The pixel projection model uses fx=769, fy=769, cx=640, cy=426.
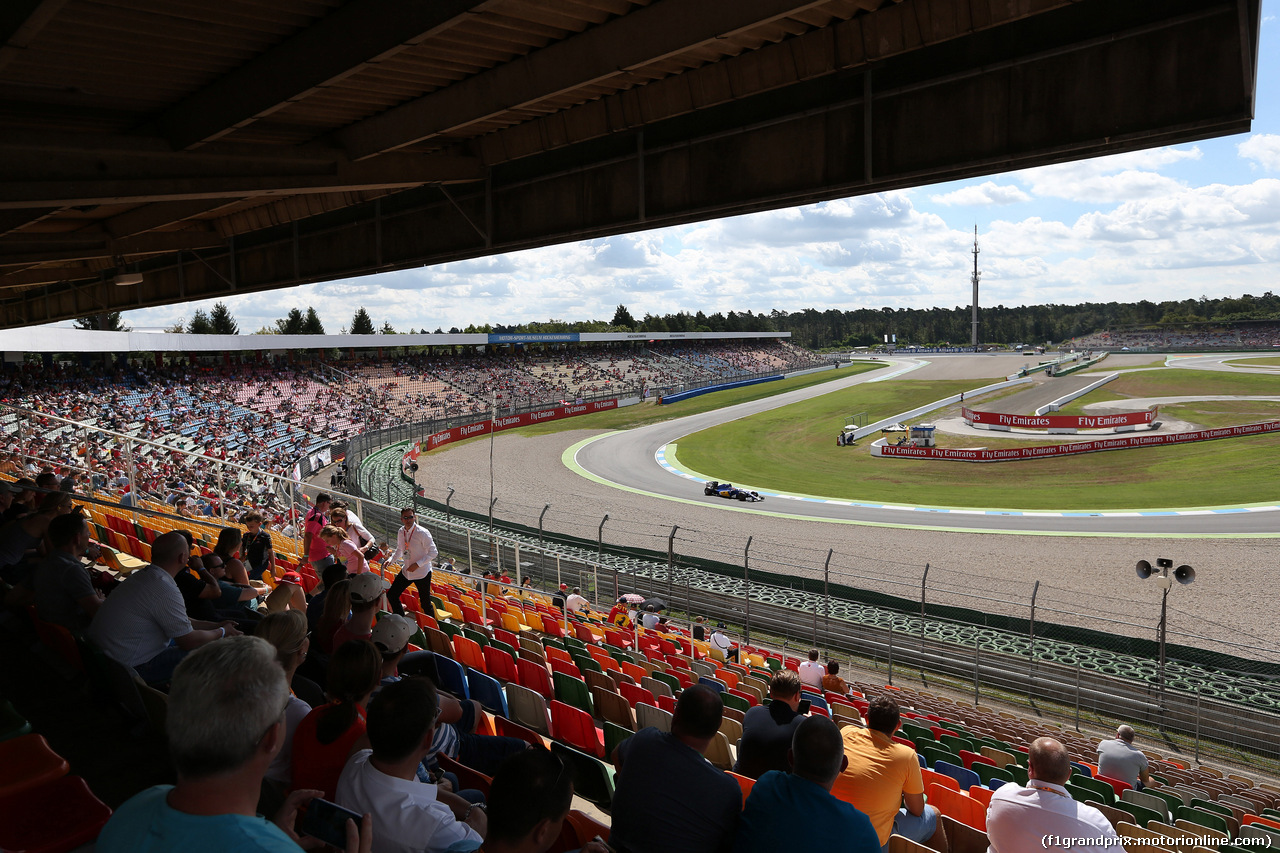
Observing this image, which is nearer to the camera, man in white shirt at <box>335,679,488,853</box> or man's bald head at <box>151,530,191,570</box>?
man in white shirt at <box>335,679,488,853</box>

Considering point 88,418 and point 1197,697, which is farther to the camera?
point 88,418

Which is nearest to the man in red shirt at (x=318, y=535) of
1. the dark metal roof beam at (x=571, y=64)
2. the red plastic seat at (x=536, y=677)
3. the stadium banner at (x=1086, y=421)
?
the red plastic seat at (x=536, y=677)

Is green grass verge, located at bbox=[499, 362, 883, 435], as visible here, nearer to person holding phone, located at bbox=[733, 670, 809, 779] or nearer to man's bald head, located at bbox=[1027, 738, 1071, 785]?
person holding phone, located at bbox=[733, 670, 809, 779]

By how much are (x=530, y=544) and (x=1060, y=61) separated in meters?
18.0

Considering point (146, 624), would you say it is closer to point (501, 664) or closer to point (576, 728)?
point (576, 728)

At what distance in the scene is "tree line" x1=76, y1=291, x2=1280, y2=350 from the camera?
428ft

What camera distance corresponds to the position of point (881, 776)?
151 inches

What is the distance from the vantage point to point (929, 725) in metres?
8.95

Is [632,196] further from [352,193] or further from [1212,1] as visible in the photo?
[1212,1]

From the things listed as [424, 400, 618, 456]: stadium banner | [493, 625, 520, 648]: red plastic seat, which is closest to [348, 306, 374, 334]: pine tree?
[424, 400, 618, 456]: stadium banner

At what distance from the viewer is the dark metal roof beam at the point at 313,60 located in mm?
4656

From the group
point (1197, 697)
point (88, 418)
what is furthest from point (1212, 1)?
point (88, 418)

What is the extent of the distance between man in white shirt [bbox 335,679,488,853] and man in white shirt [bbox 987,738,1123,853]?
2452 mm

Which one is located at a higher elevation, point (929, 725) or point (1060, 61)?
point (1060, 61)
